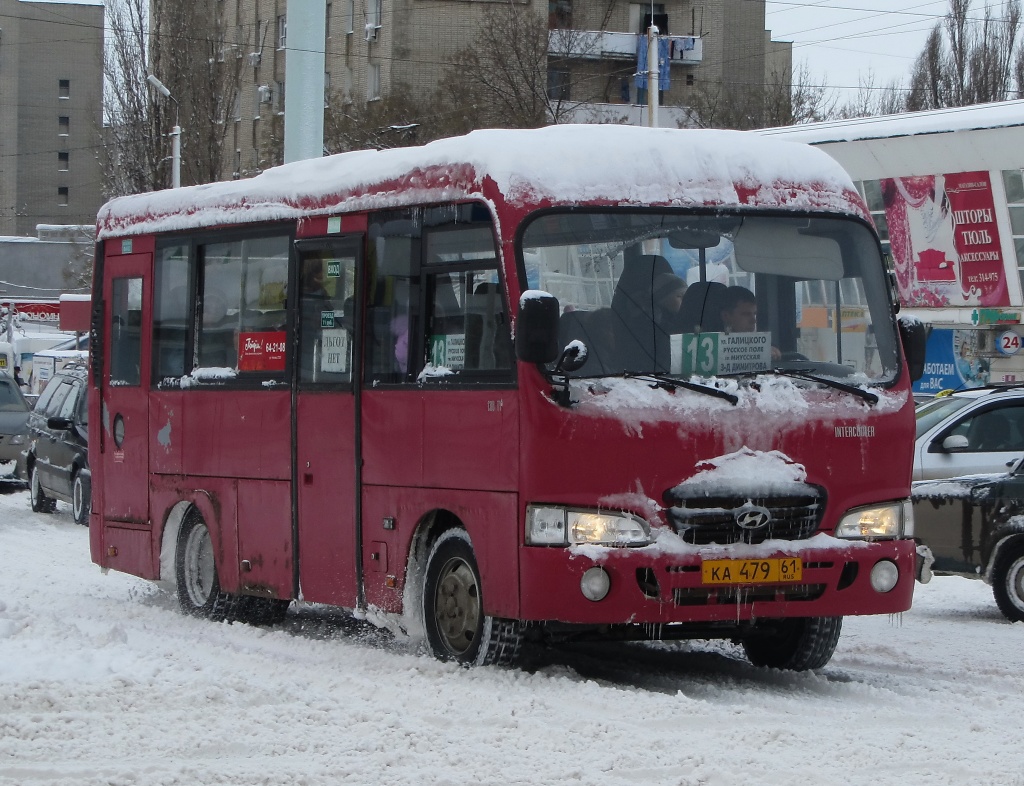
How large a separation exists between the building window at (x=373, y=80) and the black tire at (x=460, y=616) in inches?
2231

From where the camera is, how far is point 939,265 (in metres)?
32.2

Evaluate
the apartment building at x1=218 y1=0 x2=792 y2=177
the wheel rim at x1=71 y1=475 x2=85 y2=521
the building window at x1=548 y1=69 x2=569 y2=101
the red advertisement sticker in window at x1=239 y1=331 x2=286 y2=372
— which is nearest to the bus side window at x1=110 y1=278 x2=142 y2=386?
the red advertisement sticker in window at x1=239 y1=331 x2=286 y2=372

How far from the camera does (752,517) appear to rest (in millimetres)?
8969

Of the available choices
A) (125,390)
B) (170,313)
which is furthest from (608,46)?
(170,313)

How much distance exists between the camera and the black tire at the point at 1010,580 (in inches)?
530

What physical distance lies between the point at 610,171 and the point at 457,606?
7.95ft

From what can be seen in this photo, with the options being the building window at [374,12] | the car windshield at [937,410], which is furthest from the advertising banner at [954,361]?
the building window at [374,12]

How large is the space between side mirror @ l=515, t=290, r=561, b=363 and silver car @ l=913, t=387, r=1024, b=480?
673 centimetres

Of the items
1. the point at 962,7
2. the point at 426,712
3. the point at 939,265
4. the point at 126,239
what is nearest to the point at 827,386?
the point at 426,712

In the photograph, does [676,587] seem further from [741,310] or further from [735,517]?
[741,310]

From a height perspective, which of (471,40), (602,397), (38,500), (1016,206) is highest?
(471,40)

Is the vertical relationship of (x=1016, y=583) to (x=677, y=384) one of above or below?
below

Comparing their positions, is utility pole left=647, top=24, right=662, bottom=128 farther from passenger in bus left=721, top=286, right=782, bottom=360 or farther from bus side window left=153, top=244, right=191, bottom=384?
passenger in bus left=721, top=286, right=782, bottom=360

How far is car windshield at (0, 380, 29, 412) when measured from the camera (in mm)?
28562
